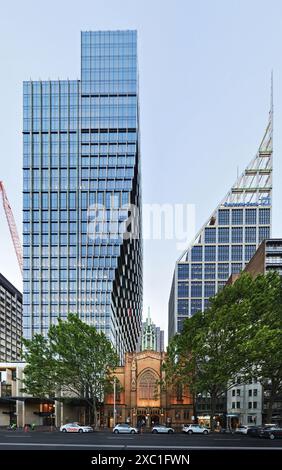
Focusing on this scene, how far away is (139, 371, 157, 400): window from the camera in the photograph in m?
92.8

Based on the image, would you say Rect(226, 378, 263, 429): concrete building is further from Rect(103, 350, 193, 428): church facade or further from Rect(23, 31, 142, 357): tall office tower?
Rect(23, 31, 142, 357): tall office tower

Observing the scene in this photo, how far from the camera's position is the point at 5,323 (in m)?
199

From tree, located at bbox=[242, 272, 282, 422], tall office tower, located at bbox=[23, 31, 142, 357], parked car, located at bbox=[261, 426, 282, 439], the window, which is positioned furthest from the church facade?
tall office tower, located at bbox=[23, 31, 142, 357]

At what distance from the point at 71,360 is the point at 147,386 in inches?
Result: 1282

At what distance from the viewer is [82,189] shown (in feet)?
526

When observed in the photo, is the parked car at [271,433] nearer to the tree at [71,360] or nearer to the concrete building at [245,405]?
the tree at [71,360]

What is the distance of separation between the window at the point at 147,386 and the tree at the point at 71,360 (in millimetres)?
25769

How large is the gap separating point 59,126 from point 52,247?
43982 millimetres

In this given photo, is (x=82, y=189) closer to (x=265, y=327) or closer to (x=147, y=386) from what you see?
(x=147, y=386)

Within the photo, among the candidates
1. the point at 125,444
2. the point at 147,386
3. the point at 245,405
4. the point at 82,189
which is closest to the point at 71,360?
the point at 147,386

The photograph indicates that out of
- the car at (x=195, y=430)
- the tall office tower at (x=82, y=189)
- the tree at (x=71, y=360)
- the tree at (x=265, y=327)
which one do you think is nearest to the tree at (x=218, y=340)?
the tree at (x=265, y=327)

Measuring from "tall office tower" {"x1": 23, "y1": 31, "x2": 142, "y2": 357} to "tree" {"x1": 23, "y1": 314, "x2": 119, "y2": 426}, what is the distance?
81.2m
